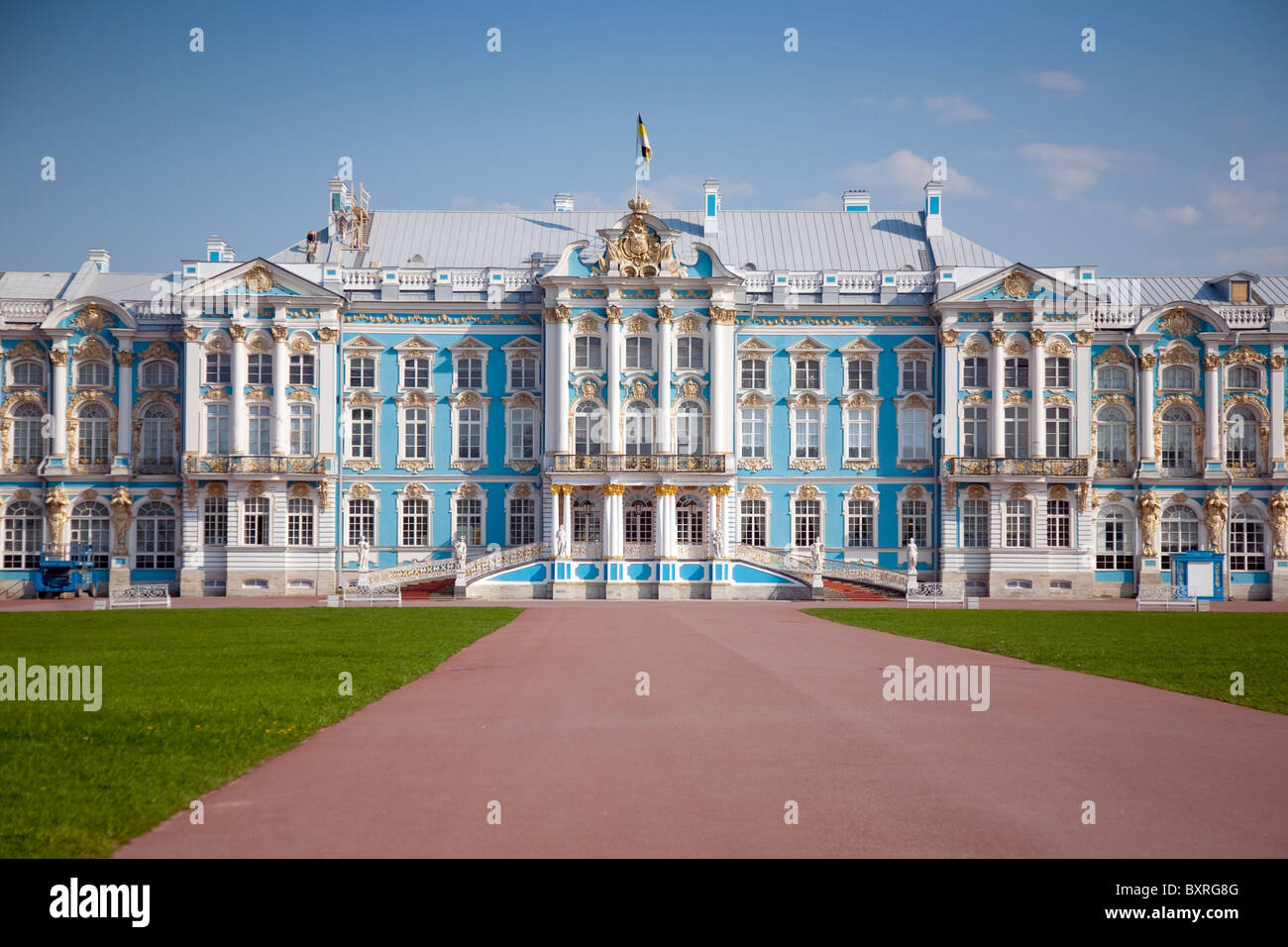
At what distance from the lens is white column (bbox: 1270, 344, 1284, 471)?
53.2m

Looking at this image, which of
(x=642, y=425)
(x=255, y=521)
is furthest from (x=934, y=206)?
(x=255, y=521)

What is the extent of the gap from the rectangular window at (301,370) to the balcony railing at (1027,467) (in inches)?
1128

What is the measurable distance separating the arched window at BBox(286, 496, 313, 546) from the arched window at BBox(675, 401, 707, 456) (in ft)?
54.2

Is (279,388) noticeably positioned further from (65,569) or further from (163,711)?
(163,711)

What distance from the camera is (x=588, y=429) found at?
172 ft

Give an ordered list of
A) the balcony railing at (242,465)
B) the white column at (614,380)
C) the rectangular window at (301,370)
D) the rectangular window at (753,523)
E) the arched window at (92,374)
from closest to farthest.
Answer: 1. the balcony railing at (242,465)
2. the white column at (614,380)
3. the rectangular window at (301,370)
4. the arched window at (92,374)
5. the rectangular window at (753,523)

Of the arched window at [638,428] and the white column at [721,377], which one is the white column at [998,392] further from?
the arched window at [638,428]

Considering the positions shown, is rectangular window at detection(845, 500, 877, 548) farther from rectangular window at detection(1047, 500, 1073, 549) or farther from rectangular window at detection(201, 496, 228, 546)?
rectangular window at detection(201, 496, 228, 546)

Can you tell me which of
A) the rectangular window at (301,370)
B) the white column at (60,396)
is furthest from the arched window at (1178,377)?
the white column at (60,396)

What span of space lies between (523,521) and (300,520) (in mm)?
9791

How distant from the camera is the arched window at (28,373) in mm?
53531

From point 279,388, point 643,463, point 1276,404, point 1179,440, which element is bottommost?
point 643,463

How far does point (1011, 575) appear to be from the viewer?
2072 inches
